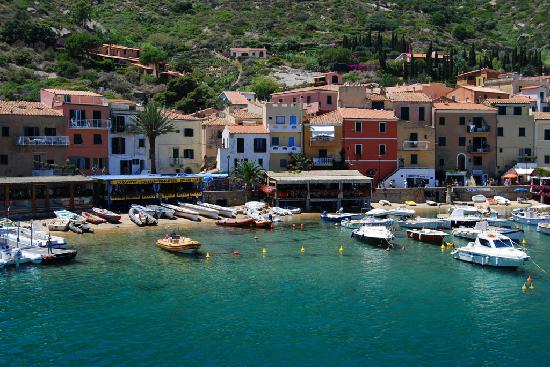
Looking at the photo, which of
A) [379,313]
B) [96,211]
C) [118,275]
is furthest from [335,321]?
[96,211]

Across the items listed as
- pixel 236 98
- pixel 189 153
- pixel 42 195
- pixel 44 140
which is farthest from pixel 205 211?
pixel 236 98

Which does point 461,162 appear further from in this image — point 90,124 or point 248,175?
point 90,124

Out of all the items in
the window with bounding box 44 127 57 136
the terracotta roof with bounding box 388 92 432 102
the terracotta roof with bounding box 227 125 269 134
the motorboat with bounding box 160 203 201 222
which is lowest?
the motorboat with bounding box 160 203 201 222

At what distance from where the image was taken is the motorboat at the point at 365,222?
2539 inches

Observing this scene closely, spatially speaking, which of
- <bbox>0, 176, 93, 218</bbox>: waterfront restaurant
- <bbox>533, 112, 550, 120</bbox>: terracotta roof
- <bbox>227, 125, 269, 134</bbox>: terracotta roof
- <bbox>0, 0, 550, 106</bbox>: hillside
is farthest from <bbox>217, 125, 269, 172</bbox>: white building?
<bbox>0, 0, 550, 106</bbox>: hillside

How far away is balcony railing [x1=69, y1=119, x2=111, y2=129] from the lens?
76.4 m

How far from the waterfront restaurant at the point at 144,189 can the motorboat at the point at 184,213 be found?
122 inches

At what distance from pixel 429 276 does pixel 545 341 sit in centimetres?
1323

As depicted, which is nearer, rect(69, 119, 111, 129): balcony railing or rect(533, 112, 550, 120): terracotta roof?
rect(69, 119, 111, 129): balcony railing

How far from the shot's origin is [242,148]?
82.3 meters

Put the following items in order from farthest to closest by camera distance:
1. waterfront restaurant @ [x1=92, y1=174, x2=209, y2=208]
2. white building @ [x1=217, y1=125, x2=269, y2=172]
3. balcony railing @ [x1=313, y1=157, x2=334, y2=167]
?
1. balcony railing @ [x1=313, y1=157, x2=334, y2=167]
2. white building @ [x1=217, y1=125, x2=269, y2=172]
3. waterfront restaurant @ [x1=92, y1=174, x2=209, y2=208]

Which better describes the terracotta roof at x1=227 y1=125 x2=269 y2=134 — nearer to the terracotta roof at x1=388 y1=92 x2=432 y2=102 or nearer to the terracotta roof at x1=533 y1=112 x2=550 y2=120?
the terracotta roof at x1=388 y1=92 x2=432 y2=102

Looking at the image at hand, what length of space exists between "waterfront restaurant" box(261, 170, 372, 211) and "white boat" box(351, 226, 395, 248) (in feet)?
51.2

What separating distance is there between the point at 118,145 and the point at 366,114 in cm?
3033
